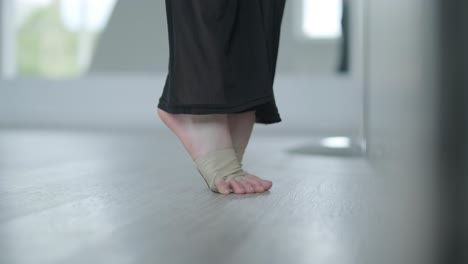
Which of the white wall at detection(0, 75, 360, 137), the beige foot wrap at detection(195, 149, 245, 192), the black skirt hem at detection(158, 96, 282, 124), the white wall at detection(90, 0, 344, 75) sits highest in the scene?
the black skirt hem at detection(158, 96, 282, 124)

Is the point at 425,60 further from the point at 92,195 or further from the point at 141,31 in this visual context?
the point at 141,31

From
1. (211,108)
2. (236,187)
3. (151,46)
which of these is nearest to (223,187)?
(236,187)

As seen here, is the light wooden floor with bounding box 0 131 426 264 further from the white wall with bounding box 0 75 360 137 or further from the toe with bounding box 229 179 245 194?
the white wall with bounding box 0 75 360 137

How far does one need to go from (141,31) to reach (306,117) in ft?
4.37

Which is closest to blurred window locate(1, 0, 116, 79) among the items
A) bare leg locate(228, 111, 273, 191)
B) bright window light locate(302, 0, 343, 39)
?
bright window light locate(302, 0, 343, 39)

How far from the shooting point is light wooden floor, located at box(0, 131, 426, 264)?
54cm

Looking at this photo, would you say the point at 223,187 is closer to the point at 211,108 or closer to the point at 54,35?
the point at 211,108

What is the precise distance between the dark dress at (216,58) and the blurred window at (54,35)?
3468mm

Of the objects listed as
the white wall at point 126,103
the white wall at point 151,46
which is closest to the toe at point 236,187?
the white wall at point 126,103

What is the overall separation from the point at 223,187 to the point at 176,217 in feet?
0.78

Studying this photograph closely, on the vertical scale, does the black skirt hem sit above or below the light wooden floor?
→ above

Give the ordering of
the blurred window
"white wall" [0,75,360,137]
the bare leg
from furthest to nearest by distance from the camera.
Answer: the blurred window, "white wall" [0,75,360,137], the bare leg

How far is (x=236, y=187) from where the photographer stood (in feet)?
3.27

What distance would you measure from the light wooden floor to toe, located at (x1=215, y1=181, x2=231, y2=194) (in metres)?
0.02
